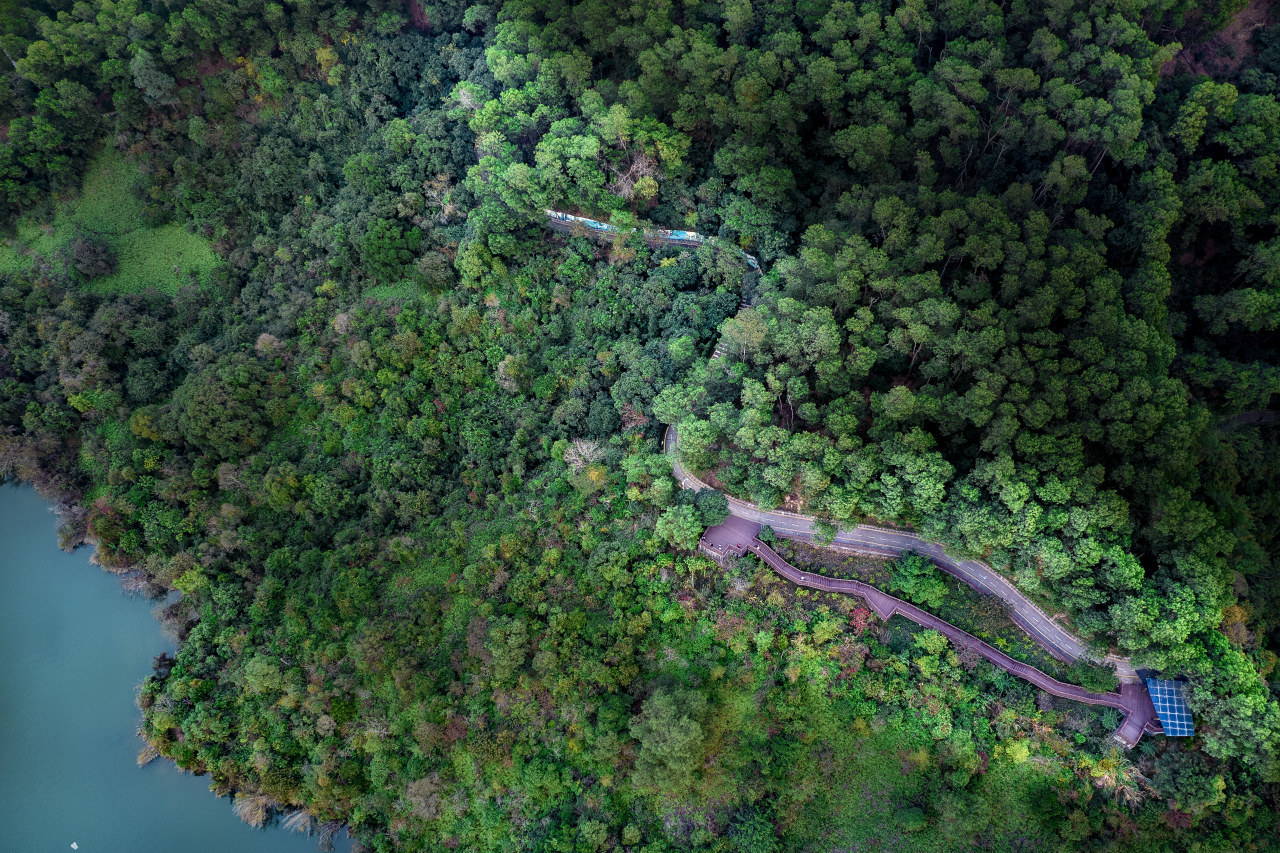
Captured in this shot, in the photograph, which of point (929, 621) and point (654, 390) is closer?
point (929, 621)

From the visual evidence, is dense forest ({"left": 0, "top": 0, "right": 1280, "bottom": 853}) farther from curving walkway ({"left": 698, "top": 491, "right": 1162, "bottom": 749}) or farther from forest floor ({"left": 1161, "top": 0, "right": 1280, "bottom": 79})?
curving walkway ({"left": 698, "top": 491, "right": 1162, "bottom": 749})

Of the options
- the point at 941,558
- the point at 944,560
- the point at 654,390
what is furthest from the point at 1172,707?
the point at 654,390

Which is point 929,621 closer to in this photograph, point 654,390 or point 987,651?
point 987,651

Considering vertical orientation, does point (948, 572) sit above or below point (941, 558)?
below

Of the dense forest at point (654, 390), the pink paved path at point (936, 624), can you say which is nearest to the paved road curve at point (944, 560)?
the pink paved path at point (936, 624)

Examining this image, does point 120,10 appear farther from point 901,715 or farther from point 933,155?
point 901,715

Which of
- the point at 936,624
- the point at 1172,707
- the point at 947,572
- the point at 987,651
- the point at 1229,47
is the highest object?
the point at 1229,47
